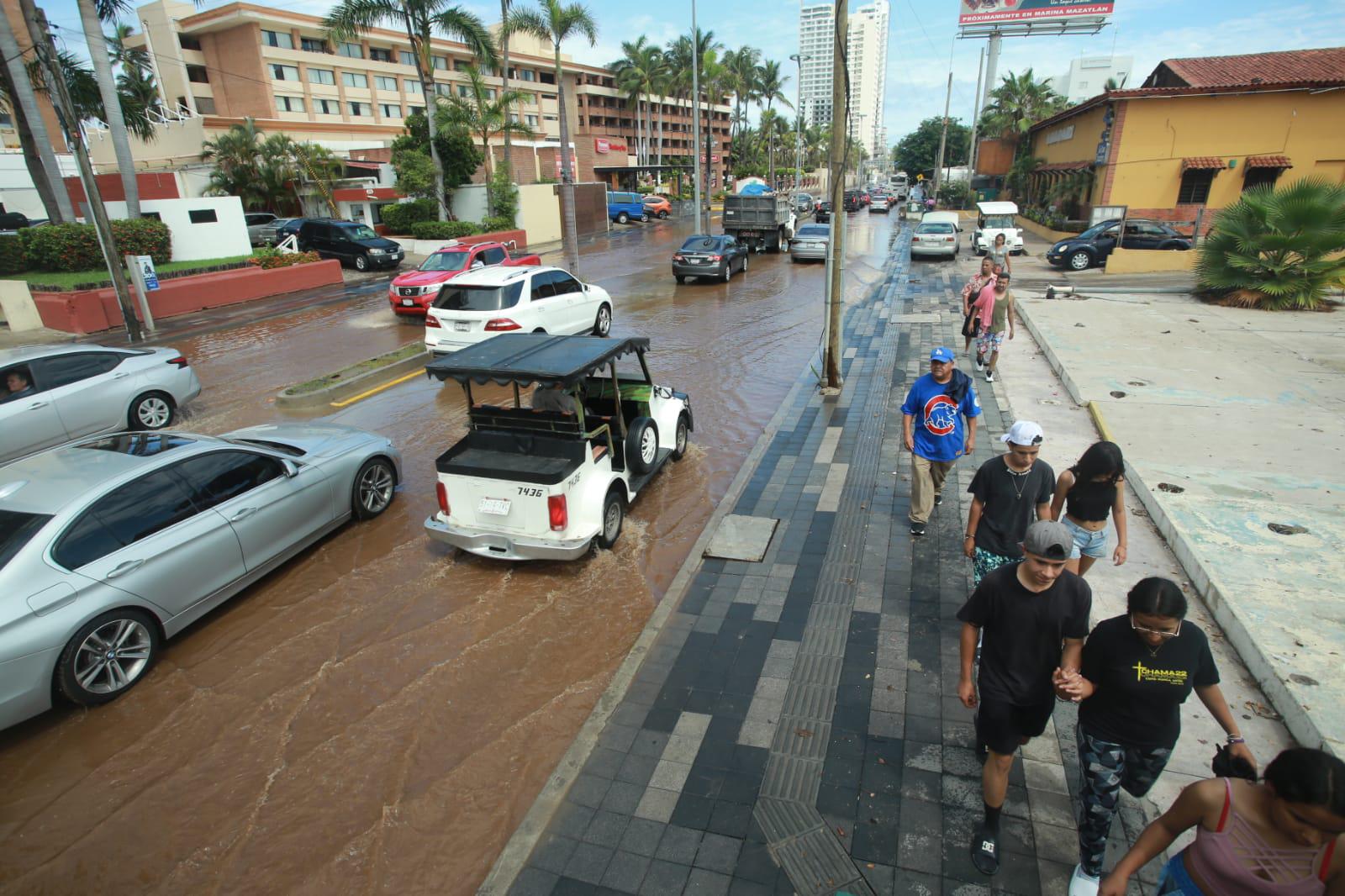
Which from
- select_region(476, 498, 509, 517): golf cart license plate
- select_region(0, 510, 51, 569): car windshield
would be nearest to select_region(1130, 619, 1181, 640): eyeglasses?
select_region(476, 498, 509, 517): golf cart license plate

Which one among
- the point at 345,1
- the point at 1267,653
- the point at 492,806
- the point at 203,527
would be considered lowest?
the point at 492,806

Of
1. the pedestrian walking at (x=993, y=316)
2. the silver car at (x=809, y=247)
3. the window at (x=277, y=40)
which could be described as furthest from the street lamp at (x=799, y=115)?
the window at (x=277, y=40)

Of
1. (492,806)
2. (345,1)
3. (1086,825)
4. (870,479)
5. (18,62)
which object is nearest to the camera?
(1086,825)

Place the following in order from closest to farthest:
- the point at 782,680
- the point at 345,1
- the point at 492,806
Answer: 1. the point at 492,806
2. the point at 782,680
3. the point at 345,1

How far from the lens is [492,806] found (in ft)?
13.4

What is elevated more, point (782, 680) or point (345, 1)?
point (345, 1)

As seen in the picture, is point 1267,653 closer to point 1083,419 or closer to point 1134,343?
point 1083,419

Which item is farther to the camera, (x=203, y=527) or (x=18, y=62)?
(x=18, y=62)

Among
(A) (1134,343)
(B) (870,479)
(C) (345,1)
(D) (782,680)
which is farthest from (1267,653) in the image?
(C) (345,1)

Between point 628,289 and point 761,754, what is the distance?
18.6 m

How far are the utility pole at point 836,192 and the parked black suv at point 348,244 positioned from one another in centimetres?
2026

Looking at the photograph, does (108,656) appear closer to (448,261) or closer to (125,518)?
(125,518)

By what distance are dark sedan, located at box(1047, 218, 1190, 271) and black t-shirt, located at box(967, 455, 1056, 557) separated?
2103 centimetres

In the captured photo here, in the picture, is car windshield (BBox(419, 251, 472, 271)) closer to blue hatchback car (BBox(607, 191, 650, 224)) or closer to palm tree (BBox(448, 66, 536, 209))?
palm tree (BBox(448, 66, 536, 209))
